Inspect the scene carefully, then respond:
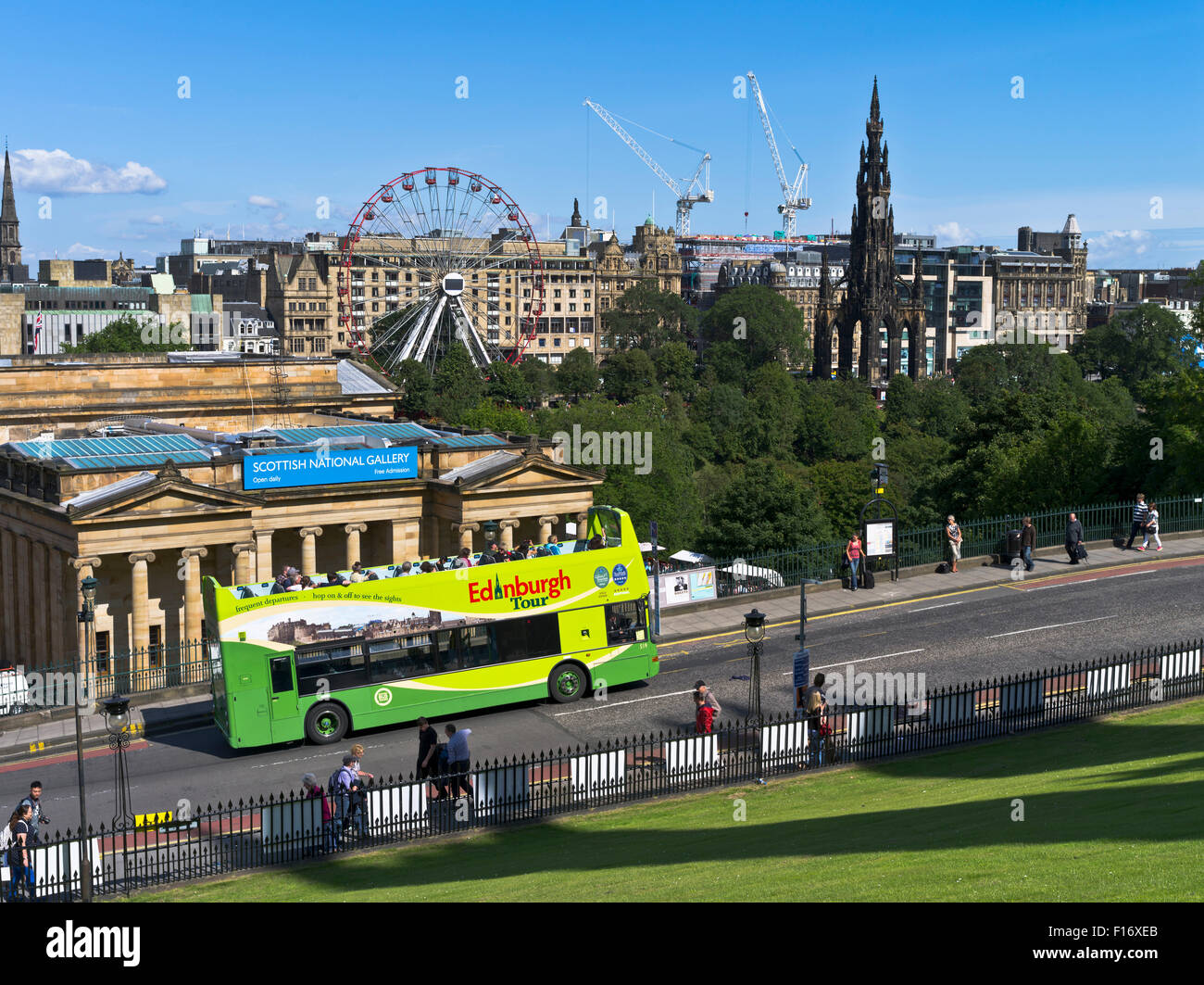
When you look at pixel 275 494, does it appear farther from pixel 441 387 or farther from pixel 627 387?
pixel 627 387

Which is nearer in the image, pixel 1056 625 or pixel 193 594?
pixel 1056 625

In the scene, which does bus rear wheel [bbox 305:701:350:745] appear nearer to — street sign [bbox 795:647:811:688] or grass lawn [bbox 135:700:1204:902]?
grass lawn [bbox 135:700:1204:902]

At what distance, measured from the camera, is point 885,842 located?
19188 millimetres

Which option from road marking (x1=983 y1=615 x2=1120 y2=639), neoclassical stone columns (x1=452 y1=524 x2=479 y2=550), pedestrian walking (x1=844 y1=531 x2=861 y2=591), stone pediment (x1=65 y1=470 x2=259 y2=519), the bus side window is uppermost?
stone pediment (x1=65 y1=470 x2=259 y2=519)

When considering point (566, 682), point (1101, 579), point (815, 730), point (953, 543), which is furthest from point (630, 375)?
point (815, 730)

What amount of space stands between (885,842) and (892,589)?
25.9m

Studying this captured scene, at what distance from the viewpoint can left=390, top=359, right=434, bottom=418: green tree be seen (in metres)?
138

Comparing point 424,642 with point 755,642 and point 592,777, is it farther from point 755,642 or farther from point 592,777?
point 755,642

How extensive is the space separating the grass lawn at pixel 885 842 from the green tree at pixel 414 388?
369 ft

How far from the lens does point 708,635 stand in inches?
1593

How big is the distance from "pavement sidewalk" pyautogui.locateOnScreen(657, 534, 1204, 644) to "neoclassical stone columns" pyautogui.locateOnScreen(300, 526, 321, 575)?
1394 centimetres

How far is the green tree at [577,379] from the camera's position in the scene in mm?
184500

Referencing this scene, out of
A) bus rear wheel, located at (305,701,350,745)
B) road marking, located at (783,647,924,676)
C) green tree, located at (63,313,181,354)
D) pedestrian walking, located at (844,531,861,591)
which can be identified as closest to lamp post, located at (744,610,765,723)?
road marking, located at (783,647,924,676)
